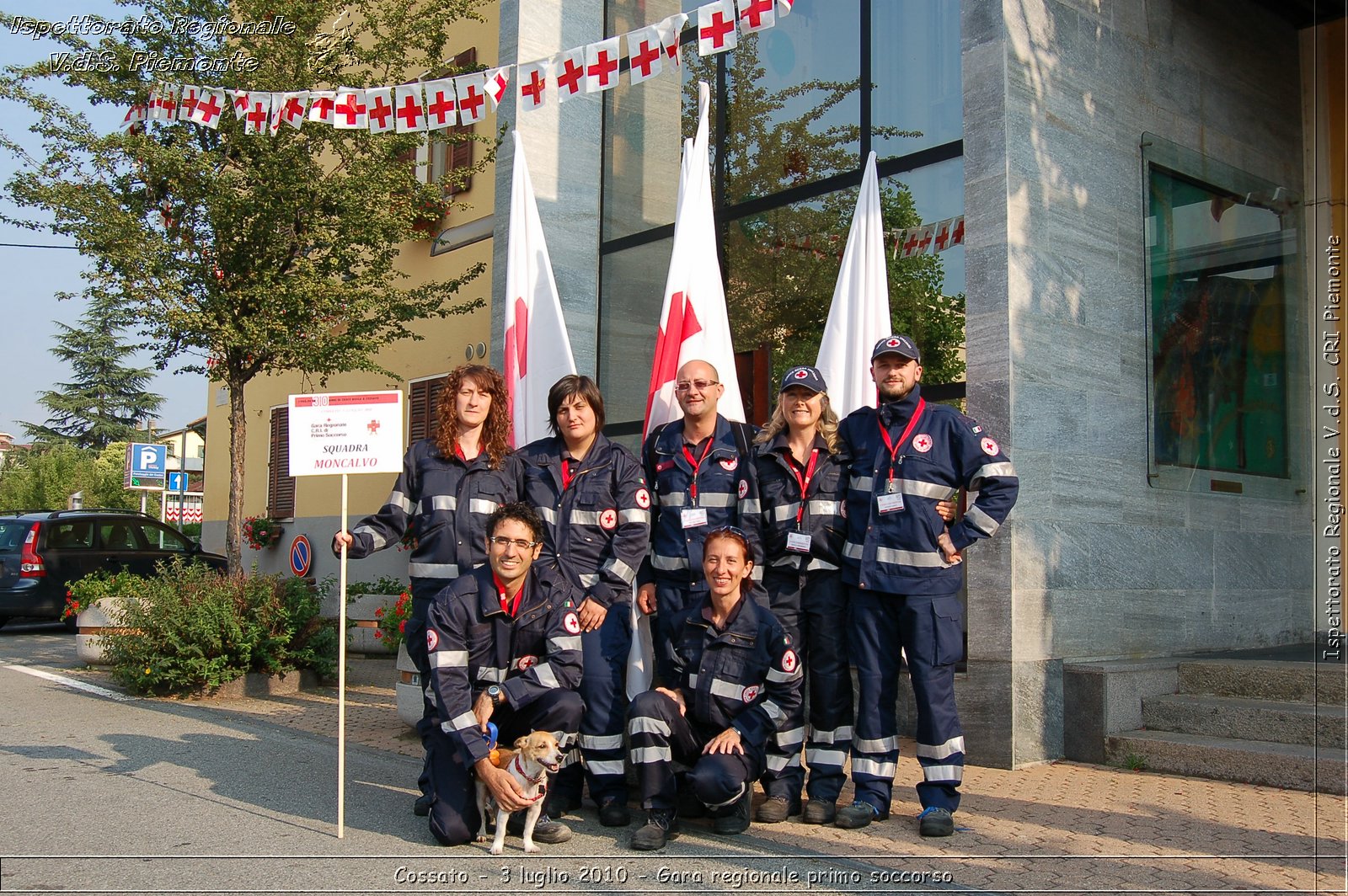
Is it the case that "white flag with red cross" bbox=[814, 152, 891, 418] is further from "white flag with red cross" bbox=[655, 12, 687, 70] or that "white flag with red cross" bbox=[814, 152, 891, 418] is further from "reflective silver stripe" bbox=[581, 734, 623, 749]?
"reflective silver stripe" bbox=[581, 734, 623, 749]

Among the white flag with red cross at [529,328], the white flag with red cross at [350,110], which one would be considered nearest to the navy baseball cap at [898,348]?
the white flag with red cross at [529,328]

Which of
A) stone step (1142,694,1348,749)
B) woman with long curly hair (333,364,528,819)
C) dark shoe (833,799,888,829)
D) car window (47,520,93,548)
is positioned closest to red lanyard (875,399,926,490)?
dark shoe (833,799,888,829)

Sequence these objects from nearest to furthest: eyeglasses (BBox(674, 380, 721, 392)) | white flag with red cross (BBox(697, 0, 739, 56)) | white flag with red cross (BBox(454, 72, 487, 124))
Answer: eyeglasses (BBox(674, 380, 721, 392)) < white flag with red cross (BBox(697, 0, 739, 56)) < white flag with red cross (BBox(454, 72, 487, 124))

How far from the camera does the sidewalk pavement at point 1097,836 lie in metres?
4.50

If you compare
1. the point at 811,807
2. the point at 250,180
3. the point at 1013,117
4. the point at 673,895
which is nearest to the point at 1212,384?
the point at 1013,117

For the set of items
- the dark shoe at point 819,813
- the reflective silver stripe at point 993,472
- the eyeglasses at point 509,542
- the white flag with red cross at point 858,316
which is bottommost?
the dark shoe at point 819,813

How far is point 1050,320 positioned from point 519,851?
450 cm

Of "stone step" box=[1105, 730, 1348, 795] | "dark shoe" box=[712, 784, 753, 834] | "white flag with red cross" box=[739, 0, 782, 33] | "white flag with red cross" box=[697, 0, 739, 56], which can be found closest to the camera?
"dark shoe" box=[712, 784, 753, 834]

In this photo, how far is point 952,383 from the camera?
7484mm

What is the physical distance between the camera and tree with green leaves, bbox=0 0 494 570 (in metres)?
10.5

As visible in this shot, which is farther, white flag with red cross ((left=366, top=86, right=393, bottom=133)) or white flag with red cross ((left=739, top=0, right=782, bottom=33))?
white flag with red cross ((left=366, top=86, right=393, bottom=133))

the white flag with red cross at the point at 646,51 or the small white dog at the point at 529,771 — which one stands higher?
the white flag with red cross at the point at 646,51

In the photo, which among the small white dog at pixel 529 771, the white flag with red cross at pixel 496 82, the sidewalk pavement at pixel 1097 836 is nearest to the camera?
the sidewalk pavement at pixel 1097 836

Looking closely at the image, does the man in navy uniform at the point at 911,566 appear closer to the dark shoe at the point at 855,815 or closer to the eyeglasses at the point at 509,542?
the dark shoe at the point at 855,815
